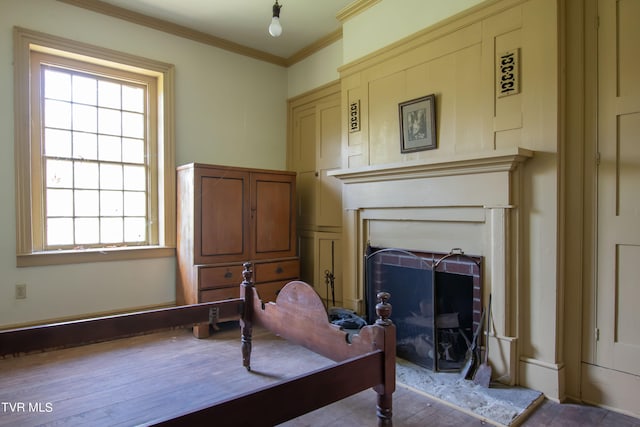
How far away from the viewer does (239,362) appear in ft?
9.23

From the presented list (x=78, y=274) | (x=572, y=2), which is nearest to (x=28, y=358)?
(x=78, y=274)

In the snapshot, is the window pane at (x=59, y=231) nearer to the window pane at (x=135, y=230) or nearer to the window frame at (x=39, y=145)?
the window frame at (x=39, y=145)

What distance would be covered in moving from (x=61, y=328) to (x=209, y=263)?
1.67 meters

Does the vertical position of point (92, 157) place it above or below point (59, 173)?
above

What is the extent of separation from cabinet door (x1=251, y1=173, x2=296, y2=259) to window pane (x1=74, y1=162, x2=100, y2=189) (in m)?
1.43

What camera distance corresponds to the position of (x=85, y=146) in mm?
3512

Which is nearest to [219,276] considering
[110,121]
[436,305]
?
[110,121]

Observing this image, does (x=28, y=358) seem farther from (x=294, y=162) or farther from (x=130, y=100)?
(x=294, y=162)

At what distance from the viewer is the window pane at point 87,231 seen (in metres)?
3.46

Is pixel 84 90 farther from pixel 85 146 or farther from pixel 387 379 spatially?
pixel 387 379

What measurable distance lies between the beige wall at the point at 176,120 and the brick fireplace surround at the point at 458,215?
5.33 ft

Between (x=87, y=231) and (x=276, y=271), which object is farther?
(x=276, y=271)

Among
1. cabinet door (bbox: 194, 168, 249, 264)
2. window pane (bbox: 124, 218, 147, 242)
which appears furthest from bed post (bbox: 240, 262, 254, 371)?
window pane (bbox: 124, 218, 147, 242)

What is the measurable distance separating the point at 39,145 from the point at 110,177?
596 millimetres
